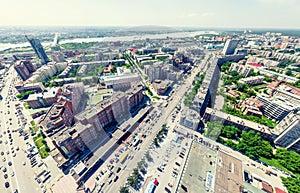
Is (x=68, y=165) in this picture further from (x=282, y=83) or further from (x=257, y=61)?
(x=257, y=61)

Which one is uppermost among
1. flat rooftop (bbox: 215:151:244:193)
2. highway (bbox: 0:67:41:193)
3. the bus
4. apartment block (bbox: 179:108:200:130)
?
flat rooftop (bbox: 215:151:244:193)

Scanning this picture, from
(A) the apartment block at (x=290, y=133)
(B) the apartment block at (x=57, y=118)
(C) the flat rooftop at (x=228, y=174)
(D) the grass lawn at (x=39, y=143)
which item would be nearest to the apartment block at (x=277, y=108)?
(A) the apartment block at (x=290, y=133)

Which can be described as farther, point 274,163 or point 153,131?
point 153,131

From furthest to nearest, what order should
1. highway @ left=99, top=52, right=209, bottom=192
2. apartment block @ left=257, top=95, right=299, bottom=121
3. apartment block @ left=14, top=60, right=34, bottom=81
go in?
apartment block @ left=14, top=60, right=34, bottom=81 → apartment block @ left=257, top=95, right=299, bottom=121 → highway @ left=99, top=52, right=209, bottom=192

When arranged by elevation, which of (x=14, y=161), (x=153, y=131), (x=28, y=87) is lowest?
(x=14, y=161)

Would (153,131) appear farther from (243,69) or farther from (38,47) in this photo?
(38,47)

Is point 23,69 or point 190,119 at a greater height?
point 23,69

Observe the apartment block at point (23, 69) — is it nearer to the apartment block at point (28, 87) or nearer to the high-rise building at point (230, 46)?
the apartment block at point (28, 87)

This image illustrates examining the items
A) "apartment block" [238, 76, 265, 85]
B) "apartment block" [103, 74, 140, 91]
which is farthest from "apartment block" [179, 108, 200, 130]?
"apartment block" [238, 76, 265, 85]

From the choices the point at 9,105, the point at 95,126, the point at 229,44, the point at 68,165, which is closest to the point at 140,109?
the point at 95,126

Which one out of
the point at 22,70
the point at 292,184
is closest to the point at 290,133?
the point at 292,184

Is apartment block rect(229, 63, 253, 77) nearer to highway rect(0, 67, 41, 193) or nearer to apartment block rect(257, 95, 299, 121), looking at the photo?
apartment block rect(257, 95, 299, 121)
